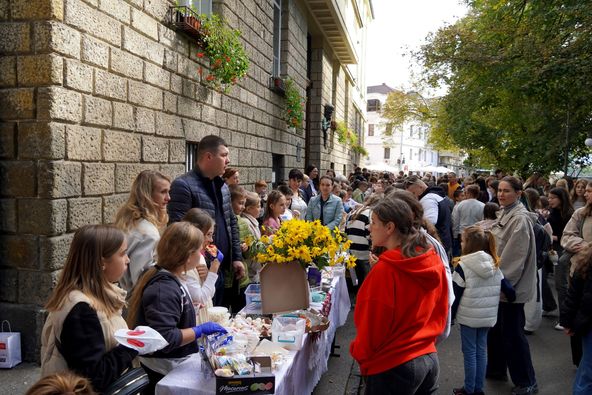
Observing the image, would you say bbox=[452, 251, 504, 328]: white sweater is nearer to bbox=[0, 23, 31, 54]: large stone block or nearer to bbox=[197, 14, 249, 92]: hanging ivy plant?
bbox=[0, 23, 31, 54]: large stone block

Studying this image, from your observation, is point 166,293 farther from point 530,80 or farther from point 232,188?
point 530,80

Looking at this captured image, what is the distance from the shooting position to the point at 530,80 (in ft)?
33.9

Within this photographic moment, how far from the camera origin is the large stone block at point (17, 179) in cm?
381

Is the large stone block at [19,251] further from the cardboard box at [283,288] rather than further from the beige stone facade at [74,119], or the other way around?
the cardboard box at [283,288]

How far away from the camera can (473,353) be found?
13.3 ft

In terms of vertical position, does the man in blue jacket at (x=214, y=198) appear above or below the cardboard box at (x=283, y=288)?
above

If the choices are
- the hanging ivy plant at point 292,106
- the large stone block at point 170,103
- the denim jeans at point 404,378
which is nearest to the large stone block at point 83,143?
the large stone block at point 170,103

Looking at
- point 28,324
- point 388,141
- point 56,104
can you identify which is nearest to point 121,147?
point 56,104

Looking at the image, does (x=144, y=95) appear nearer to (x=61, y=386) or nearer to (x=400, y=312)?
(x=400, y=312)

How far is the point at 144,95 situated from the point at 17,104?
155 centimetres

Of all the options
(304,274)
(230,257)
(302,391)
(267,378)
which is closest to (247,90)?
(230,257)

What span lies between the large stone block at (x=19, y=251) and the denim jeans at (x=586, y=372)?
448 cm

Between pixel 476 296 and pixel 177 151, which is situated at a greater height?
pixel 177 151

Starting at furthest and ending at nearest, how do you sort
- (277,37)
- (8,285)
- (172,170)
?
(277,37) → (172,170) → (8,285)
